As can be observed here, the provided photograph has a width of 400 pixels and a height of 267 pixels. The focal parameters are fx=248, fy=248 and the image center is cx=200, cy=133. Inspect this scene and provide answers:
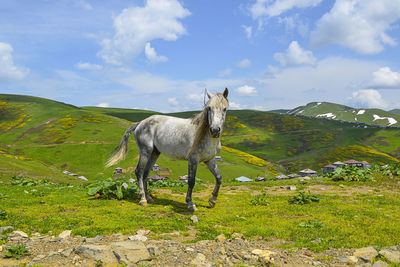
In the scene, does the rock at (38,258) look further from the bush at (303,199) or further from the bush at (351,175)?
the bush at (351,175)

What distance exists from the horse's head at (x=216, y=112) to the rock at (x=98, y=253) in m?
5.41

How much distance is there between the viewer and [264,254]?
20.6ft

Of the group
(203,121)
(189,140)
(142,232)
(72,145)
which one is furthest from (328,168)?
(142,232)

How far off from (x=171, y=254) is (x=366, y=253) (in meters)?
4.92

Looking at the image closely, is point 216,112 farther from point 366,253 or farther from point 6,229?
point 6,229

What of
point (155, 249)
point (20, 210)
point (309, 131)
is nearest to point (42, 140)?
point (20, 210)

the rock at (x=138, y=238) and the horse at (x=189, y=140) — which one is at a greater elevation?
the horse at (x=189, y=140)

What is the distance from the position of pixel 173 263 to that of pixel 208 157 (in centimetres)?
565

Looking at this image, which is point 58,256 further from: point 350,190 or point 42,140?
point 42,140

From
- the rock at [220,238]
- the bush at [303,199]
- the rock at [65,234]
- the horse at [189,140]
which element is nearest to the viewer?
the rock at [65,234]

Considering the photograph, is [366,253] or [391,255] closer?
[391,255]

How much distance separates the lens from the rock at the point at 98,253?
572 cm

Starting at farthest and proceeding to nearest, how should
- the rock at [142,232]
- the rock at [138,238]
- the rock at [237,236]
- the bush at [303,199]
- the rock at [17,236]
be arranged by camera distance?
the bush at [303,199], the rock at [237,236], the rock at [142,232], the rock at [138,238], the rock at [17,236]

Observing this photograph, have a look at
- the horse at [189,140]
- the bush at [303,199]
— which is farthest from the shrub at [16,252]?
the bush at [303,199]
